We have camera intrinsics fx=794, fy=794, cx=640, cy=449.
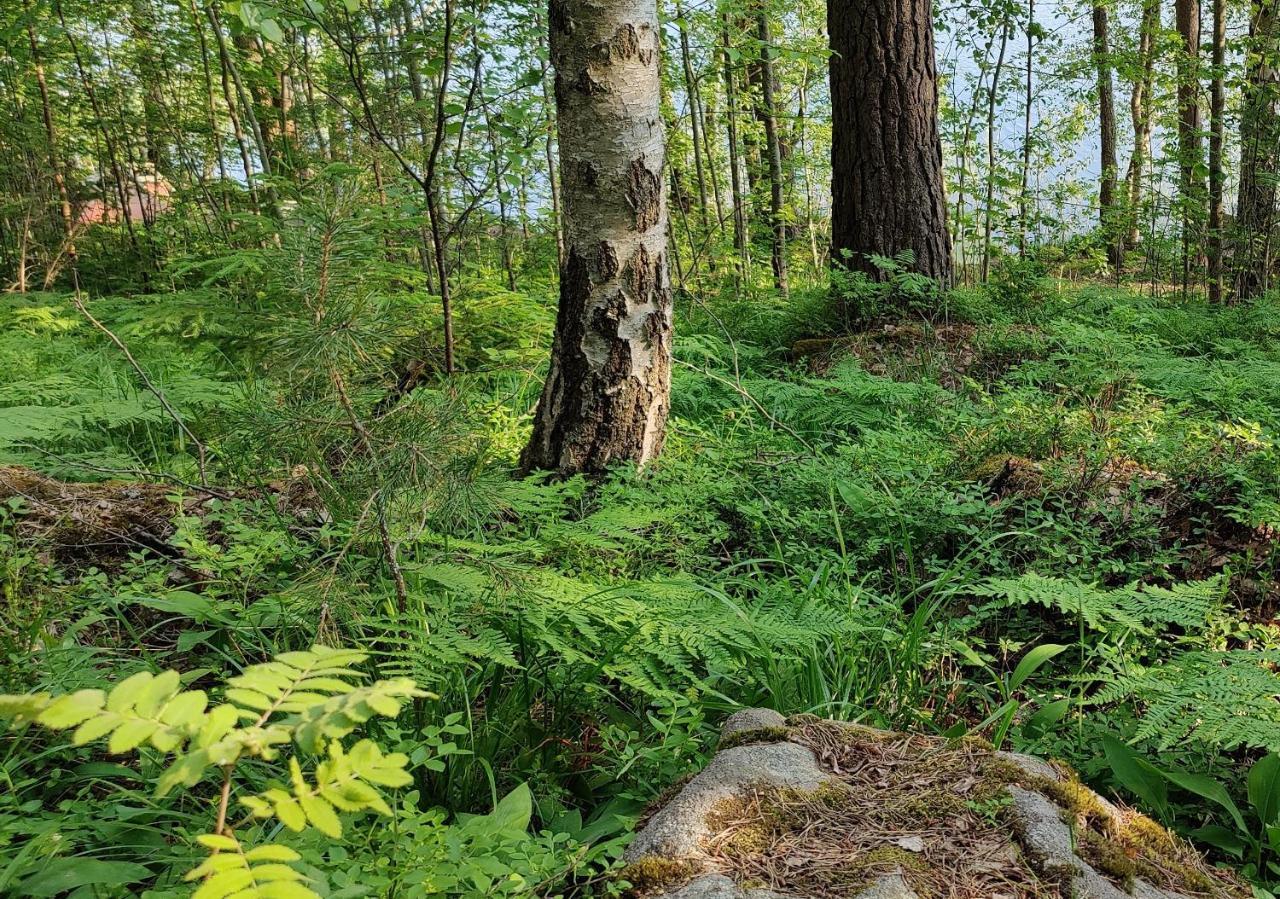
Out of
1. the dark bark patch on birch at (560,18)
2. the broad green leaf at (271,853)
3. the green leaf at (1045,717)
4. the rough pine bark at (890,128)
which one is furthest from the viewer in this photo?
the rough pine bark at (890,128)

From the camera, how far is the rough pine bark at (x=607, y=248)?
326 cm

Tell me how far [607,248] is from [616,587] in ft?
5.37

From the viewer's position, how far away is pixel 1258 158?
7.58m

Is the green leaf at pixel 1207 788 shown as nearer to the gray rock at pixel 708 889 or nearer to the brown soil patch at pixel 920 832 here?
the brown soil patch at pixel 920 832

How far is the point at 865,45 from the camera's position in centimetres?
617

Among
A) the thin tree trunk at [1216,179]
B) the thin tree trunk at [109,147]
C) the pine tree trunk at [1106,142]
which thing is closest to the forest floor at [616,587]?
the thin tree trunk at [1216,179]

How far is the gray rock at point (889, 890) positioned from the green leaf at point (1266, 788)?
1172 millimetres

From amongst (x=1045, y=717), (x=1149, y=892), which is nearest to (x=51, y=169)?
(x=1045, y=717)

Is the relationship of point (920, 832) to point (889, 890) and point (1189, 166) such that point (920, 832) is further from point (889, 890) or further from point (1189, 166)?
point (1189, 166)

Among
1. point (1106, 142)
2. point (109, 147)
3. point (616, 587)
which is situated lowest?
point (616, 587)

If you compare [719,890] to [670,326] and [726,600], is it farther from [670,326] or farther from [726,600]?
[670,326]

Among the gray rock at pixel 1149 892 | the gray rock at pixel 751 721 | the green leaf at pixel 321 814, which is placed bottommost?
the gray rock at pixel 1149 892

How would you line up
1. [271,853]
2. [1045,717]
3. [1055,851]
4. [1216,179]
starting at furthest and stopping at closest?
[1216,179]
[1045,717]
[1055,851]
[271,853]

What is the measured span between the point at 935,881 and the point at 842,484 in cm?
210
